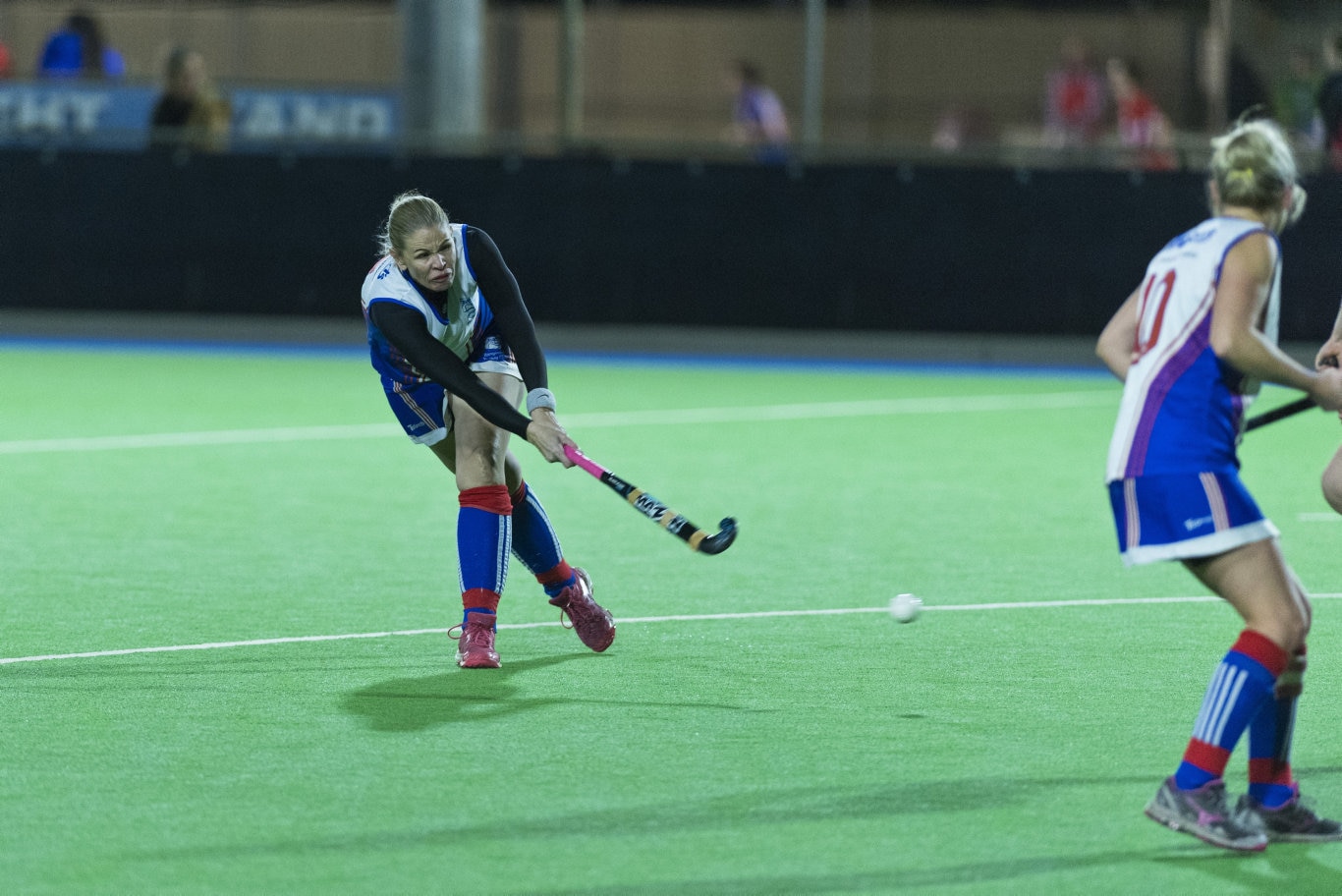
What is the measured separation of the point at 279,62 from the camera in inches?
850

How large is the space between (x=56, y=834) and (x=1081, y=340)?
12.5 metres

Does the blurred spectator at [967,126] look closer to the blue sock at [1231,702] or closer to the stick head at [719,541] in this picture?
the stick head at [719,541]

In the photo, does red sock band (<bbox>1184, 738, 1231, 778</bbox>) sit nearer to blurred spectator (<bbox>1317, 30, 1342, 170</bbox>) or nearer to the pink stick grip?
the pink stick grip

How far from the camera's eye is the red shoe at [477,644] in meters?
6.22

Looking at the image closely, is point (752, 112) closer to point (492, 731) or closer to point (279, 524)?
point (279, 524)

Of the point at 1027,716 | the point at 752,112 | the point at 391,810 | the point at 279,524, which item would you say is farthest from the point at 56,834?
the point at 752,112

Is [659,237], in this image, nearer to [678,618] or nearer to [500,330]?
[678,618]

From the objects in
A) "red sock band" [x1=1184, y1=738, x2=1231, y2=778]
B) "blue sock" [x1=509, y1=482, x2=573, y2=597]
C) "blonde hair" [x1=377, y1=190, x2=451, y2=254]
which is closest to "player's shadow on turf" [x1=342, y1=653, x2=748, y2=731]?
"blue sock" [x1=509, y1=482, x2=573, y2=597]

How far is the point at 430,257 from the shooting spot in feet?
19.7

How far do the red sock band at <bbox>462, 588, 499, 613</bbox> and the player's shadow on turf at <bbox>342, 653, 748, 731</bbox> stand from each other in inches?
7.3

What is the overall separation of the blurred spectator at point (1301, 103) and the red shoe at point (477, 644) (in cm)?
1132

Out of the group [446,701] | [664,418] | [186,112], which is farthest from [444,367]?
[186,112]

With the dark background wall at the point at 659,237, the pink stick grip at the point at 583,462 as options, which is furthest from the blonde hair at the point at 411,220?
the dark background wall at the point at 659,237

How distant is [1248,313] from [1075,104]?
53.0 ft
